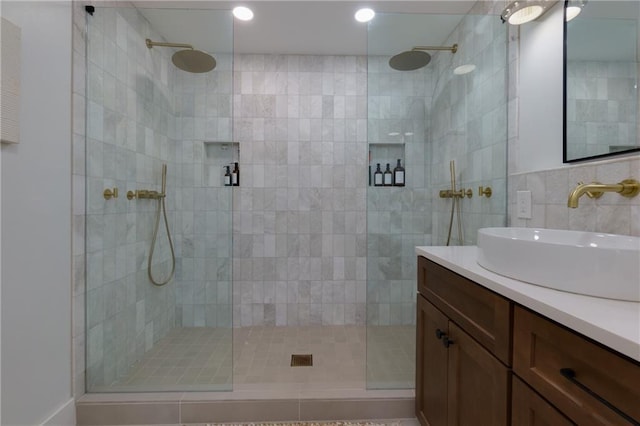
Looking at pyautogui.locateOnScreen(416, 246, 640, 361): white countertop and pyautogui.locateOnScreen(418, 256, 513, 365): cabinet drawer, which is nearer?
pyautogui.locateOnScreen(416, 246, 640, 361): white countertop

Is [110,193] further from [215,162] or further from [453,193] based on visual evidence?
[453,193]

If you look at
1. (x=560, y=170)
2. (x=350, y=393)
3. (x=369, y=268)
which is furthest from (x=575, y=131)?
(x=350, y=393)

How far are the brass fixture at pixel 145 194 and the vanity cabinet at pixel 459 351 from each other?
1.67m

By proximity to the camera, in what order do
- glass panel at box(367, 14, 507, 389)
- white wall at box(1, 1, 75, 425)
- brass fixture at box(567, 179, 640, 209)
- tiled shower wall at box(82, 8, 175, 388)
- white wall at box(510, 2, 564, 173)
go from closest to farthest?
brass fixture at box(567, 179, 640, 209) < white wall at box(1, 1, 75, 425) < white wall at box(510, 2, 564, 173) < tiled shower wall at box(82, 8, 175, 388) < glass panel at box(367, 14, 507, 389)

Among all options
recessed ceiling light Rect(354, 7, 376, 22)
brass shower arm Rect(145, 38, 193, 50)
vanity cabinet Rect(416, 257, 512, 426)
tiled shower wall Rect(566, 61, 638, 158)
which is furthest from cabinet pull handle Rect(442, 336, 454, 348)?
brass shower arm Rect(145, 38, 193, 50)

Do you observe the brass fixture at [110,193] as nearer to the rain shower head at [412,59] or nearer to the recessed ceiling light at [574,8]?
the rain shower head at [412,59]

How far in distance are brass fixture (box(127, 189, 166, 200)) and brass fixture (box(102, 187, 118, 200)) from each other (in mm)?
73

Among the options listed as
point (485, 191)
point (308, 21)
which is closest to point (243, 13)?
point (308, 21)

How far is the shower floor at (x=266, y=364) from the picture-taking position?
1599mm

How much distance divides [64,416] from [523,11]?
299cm

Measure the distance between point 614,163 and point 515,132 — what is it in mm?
608

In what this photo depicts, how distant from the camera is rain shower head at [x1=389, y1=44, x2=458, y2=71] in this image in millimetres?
1747

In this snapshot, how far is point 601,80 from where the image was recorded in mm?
1073

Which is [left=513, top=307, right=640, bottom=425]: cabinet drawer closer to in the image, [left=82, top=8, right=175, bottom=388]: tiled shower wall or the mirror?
the mirror
